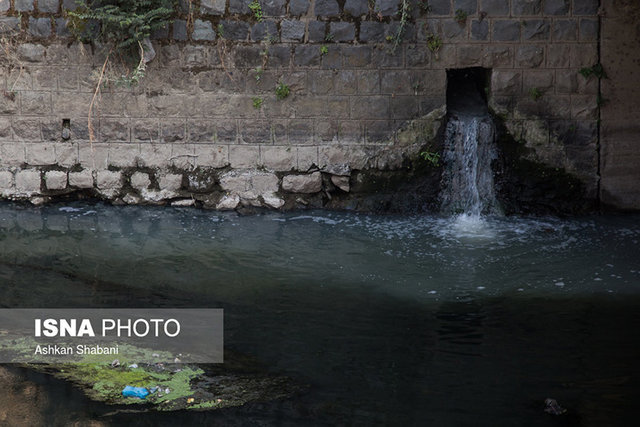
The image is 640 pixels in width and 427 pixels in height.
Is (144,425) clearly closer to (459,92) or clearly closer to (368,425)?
(368,425)

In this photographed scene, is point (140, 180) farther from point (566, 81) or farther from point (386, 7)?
point (566, 81)

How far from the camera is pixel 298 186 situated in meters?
8.91

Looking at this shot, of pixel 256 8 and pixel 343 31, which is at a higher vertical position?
pixel 256 8

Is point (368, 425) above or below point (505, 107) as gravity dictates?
below

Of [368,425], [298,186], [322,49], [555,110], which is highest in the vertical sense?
[322,49]

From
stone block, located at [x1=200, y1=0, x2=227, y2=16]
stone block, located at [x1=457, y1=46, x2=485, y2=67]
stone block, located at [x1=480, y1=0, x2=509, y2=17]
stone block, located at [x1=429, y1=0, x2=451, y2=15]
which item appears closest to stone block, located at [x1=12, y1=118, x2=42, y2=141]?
stone block, located at [x1=200, y1=0, x2=227, y2=16]

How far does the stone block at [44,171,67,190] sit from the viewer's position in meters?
9.02

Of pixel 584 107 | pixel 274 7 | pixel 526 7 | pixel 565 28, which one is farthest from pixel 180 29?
pixel 584 107

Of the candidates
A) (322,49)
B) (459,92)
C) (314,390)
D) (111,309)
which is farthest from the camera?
(459,92)

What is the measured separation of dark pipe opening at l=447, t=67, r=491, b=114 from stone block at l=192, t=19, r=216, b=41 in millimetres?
2723

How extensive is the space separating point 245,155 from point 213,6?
1.65 m

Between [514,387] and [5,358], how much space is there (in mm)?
3090

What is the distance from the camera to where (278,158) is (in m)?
8.90

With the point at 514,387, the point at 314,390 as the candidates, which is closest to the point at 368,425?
the point at 314,390
